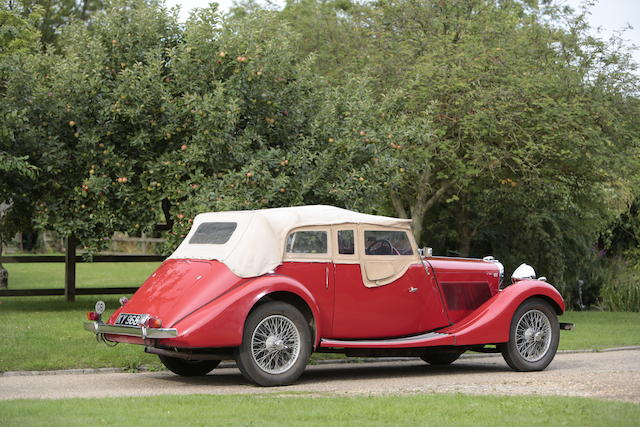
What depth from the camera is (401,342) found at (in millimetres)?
11367

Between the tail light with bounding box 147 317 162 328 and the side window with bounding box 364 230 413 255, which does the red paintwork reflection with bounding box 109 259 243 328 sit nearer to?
the tail light with bounding box 147 317 162 328

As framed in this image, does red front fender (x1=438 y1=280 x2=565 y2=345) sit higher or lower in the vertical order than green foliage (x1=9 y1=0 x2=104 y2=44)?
lower

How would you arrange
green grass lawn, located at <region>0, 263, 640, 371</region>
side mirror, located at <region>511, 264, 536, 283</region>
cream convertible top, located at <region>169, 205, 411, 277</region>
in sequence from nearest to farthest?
cream convertible top, located at <region>169, 205, 411, 277</region> → green grass lawn, located at <region>0, 263, 640, 371</region> → side mirror, located at <region>511, 264, 536, 283</region>

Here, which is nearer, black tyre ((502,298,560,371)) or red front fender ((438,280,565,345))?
red front fender ((438,280,565,345))

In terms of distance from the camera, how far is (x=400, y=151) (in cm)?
1889

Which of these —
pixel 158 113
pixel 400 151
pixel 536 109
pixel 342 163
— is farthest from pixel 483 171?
pixel 158 113

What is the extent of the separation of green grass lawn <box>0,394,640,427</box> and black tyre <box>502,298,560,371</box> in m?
2.98

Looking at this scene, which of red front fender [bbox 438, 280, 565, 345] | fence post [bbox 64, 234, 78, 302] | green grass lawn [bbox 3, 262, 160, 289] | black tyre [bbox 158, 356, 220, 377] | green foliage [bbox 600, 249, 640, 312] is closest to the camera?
black tyre [bbox 158, 356, 220, 377]

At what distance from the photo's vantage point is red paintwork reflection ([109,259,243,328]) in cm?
1020

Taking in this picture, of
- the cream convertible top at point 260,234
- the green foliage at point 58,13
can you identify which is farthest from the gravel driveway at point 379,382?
the green foliage at point 58,13

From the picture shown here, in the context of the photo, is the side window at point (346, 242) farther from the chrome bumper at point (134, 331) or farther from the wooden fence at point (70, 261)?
the wooden fence at point (70, 261)

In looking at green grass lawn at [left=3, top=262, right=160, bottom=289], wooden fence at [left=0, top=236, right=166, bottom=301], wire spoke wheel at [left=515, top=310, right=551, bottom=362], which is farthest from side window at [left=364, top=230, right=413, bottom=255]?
green grass lawn at [left=3, top=262, right=160, bottom=289]

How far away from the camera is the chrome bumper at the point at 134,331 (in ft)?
32.4

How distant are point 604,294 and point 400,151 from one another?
41.0 feet
